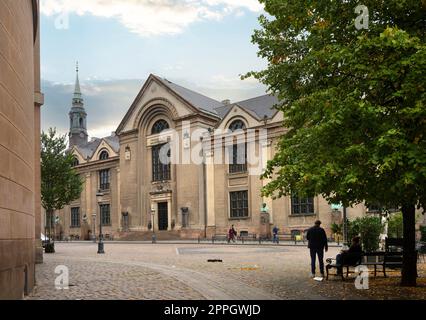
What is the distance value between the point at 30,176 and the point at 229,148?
39558 millimetres

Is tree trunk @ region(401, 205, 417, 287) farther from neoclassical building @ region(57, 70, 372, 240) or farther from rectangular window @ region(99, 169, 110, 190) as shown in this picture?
rectangular window @ region(99, 169, 110, 190)

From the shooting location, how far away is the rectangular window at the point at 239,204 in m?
49.2

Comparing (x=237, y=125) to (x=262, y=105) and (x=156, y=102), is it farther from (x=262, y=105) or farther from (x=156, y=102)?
(x=156, y=102)

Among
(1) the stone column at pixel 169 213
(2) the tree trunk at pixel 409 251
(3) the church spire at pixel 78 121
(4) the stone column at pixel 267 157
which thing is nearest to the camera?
(2) the tree trunk at pixel 409 251

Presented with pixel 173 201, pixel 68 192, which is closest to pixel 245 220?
pixel 173 201

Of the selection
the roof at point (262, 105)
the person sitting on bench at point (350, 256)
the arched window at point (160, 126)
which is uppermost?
the roof at point (262, 105)

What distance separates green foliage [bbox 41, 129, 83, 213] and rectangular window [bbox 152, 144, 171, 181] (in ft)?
69.8

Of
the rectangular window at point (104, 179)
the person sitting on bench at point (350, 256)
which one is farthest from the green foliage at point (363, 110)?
the rectangular window at point (104, 179)

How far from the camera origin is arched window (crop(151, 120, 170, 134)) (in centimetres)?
5588

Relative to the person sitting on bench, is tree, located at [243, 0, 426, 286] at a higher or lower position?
higher

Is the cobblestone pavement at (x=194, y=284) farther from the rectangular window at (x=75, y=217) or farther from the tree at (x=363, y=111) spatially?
the rectangular window at (x=75, y=217)

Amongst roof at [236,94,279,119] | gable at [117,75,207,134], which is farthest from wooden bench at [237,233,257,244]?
gable at [117,75,207,134]

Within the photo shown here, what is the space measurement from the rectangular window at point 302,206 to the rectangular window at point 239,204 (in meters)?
5.22
